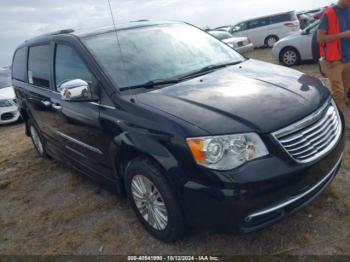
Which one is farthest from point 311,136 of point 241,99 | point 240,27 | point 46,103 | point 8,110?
point 240,27

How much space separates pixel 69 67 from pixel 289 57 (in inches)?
352

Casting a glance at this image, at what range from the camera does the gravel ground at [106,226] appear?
285 cm

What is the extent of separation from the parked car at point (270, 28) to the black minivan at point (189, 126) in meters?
16.0

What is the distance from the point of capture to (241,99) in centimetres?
273

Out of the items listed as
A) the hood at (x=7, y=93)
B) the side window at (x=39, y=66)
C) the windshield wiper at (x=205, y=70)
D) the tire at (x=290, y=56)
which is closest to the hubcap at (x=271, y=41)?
the tire at (x=290, y=56)

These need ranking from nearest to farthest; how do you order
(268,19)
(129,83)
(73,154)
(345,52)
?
1. (129,83)
2. (73,154)
3. (345,52)
4. (268,19)

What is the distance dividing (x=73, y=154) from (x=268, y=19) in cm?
1792

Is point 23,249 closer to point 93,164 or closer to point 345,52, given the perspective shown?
point 93,164

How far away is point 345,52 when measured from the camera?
15.9ft

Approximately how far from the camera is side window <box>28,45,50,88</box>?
427cm

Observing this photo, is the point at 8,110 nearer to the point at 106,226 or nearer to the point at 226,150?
A: the point at 106,226

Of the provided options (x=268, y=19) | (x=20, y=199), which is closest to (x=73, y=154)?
(x=20, y=199)

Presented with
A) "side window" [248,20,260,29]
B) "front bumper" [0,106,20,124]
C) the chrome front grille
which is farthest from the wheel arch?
"side window" [248,20,260,29]

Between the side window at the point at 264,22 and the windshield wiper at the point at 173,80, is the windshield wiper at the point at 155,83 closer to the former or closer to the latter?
the windshield wiper at the point at 173,80
